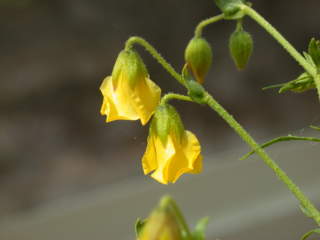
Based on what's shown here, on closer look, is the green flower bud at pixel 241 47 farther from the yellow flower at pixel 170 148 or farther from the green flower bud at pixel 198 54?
the yellow flower at pixel 170 148

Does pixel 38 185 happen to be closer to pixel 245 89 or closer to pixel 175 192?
pixel 175 192

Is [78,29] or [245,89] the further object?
[245,89]

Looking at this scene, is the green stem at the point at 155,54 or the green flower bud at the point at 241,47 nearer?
the green stem at the point at 155,54

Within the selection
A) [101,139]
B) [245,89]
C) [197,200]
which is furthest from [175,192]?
[245,89]

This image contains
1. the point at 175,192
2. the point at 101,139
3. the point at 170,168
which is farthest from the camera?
the point at 101,139

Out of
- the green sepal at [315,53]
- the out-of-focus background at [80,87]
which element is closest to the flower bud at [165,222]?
the green sepal at [315,53]

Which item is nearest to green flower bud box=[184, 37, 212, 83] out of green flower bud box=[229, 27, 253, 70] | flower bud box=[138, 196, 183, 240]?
green flower bud box=[229, 27, 253, 70]
